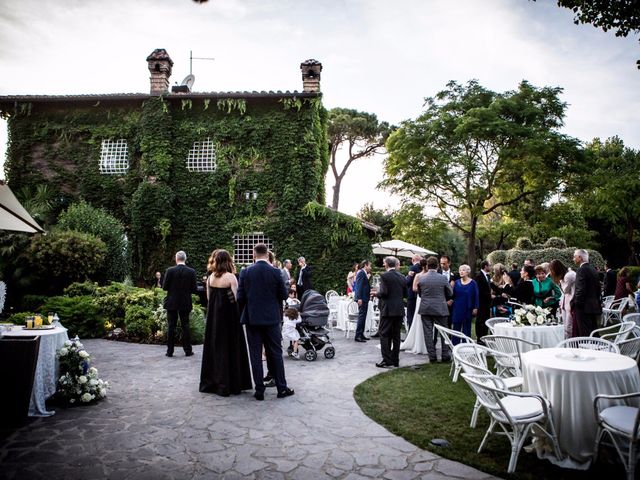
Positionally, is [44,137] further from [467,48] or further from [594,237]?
[594,237]

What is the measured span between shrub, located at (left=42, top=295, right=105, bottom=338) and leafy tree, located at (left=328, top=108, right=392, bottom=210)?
1023 inches

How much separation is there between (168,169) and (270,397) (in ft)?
44.1

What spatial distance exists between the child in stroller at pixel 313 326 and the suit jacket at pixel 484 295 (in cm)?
334

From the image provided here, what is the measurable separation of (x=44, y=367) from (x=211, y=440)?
8.26ft

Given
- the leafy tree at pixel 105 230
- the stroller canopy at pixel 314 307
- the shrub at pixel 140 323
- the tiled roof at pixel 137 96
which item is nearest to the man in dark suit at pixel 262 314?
the stroller canopy at pixel 314 307

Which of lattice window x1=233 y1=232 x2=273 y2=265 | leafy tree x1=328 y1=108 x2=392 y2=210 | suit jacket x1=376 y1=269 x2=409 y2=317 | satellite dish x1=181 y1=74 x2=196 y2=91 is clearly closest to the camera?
suit jacket x1=376 y1=269 x2=409 y2=317

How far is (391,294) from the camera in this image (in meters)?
8.20

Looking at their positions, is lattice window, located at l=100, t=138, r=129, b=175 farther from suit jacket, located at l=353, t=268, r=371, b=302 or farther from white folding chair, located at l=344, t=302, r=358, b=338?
suit jacket, located at l=353, t=268, r=371, b=302

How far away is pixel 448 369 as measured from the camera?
812cm

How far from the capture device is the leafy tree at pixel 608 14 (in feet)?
21.3

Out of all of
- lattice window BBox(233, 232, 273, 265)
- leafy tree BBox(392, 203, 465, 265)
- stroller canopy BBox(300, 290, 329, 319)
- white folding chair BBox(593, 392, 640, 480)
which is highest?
leafy tree BBox(392, 203, 465, 265)

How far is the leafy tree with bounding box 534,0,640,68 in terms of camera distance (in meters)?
6.50

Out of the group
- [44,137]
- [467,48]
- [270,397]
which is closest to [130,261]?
[44,137]

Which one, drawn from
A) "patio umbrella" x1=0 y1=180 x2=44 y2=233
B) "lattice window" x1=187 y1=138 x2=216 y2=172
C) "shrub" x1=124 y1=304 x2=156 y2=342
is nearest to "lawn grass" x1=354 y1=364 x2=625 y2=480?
"patio umbrella" x1=0 y1=180 x2=44 y2=233
